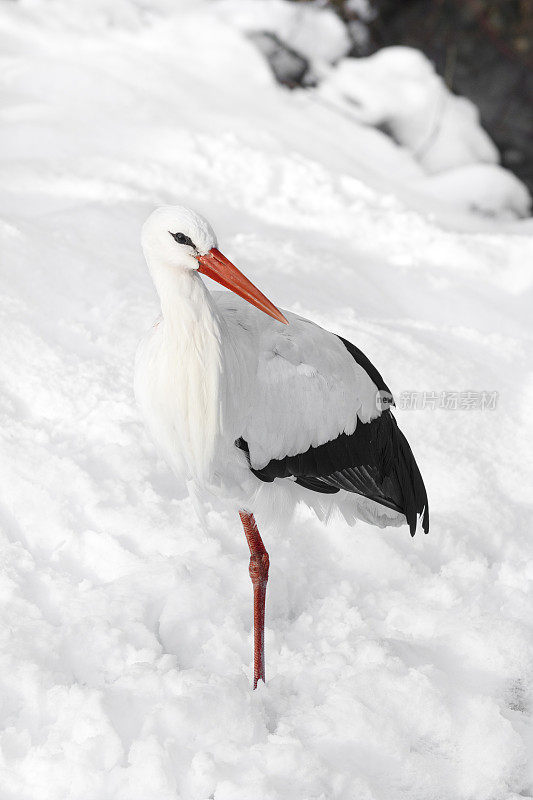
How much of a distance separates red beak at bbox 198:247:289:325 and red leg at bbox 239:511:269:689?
739mm

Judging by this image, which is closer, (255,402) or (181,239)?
(181,239)

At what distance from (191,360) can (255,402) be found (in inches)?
9.8

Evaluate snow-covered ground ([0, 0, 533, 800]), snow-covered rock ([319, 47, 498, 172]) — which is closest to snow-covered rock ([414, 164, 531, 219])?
snow-covered rock ([319, 47, 498, 172])

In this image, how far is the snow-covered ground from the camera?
217 cm

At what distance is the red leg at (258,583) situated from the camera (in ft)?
8.11

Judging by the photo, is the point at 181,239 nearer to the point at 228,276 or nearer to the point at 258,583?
the point at 228,276

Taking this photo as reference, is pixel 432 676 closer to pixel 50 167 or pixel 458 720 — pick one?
pixel 458 720

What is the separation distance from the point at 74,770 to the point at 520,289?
3312 millimetres

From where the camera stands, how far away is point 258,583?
8.39ft

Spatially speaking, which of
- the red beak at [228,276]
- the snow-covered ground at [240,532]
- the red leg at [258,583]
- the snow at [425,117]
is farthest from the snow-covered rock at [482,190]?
the red beak at [228,276]

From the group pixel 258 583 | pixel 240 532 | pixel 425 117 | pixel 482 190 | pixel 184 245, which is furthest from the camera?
pixel 425 117

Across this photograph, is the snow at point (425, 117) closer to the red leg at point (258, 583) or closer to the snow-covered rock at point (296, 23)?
the snow-covered rock at point (296, 23)

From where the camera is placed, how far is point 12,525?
2.76 m

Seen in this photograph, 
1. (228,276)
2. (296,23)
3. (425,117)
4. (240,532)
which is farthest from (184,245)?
(296,23)
